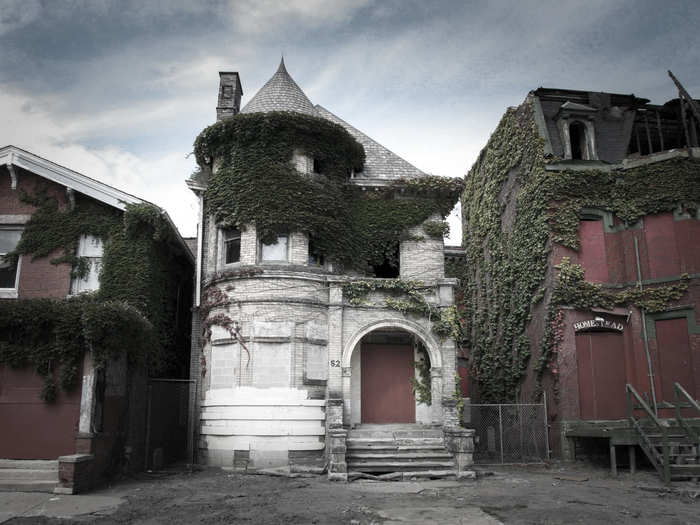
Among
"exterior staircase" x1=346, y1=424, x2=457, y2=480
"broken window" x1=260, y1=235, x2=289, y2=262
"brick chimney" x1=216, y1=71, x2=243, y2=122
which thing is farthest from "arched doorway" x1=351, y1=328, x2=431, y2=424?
"brick chimney" x1=216, y1=71, x2=243, y2=122

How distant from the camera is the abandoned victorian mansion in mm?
17234

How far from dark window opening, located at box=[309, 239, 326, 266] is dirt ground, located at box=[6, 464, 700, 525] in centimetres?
647

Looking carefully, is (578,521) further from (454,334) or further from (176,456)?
(176,456)

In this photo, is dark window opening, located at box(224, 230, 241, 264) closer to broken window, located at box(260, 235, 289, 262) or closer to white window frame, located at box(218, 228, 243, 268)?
white window frame, located at box(218, 228, 243, 268)

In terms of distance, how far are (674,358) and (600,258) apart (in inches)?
143

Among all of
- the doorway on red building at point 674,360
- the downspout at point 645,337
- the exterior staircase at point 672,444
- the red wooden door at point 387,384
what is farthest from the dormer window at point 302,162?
the doorway on red building at point 674,360

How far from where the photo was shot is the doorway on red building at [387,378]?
18656 mm

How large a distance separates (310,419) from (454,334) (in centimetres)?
485

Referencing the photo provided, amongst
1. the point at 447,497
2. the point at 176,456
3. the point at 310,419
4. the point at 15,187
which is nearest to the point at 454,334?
the point at 310,419

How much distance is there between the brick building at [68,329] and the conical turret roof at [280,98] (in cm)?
515

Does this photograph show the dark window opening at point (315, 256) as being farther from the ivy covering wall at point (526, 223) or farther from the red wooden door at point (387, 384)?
the ivy covering wall at point (526, 223)

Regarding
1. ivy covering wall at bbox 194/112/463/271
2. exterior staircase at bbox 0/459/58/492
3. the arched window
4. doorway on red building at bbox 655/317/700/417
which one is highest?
the arched window

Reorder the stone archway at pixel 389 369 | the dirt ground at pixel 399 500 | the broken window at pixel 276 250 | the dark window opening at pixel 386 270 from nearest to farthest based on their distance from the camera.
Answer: the dirt ground at pixel 399 500, the stone archway at pixel 389 369, the broken window at pixel 276 250, the dark window opening at pixel 386 270

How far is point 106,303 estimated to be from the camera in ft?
48.0
